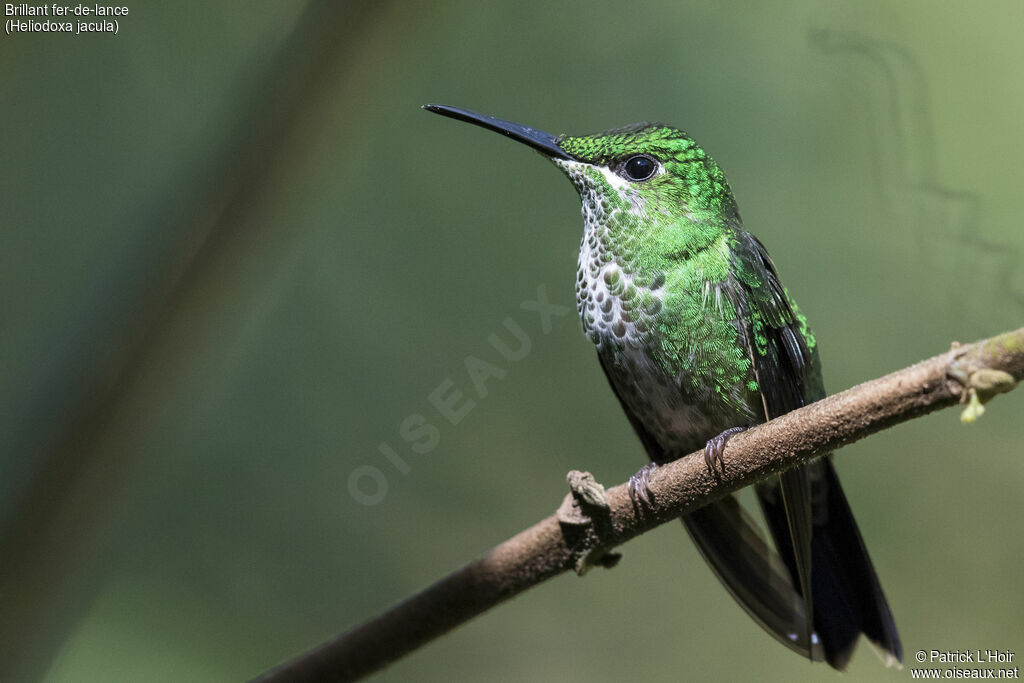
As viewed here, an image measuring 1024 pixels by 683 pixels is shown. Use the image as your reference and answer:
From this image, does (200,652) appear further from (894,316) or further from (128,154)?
(894,316)

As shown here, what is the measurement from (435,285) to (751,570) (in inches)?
54.3

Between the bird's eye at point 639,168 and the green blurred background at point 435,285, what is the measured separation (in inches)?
22.7

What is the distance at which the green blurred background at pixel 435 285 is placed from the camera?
230 cm

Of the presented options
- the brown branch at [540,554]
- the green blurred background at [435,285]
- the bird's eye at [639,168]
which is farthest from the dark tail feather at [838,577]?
the bird's eye at [639,168]

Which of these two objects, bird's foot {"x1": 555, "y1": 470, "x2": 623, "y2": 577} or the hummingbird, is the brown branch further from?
the hummingbird

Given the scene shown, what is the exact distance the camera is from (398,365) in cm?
310

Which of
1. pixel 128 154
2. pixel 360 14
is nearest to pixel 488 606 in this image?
pixel 360 14

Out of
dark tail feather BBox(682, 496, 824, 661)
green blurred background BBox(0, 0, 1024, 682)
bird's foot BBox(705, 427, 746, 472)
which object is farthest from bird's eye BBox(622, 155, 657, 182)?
dark tail feather BBox(682, 496, 824, 661)

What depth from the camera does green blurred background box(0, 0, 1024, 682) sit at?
2305 mm

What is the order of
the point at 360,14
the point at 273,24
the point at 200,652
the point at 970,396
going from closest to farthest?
the point at 970,396 → the point at 360,14 → the point at 273,24 → the point at 200,652

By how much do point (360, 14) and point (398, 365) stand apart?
1357 millimetres

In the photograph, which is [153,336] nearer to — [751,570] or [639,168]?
[639,168]

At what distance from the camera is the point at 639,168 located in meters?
2.11

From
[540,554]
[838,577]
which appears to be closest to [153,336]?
[540,554]
